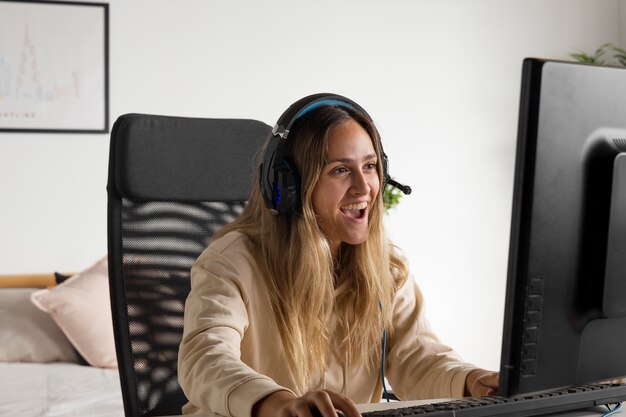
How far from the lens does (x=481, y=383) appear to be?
1.24 meters

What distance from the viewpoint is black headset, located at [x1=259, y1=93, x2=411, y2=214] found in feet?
4.54

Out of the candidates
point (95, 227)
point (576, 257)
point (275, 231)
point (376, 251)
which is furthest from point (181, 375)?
point (95, 227)

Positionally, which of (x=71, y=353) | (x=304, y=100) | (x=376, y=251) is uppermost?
(x=304, y=100)

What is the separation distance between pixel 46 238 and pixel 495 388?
2489mm

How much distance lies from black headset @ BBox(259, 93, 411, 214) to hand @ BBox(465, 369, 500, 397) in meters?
0.31

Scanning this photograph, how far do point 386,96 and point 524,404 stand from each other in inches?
112

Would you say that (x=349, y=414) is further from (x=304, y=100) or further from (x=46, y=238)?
(x=46, y=238)

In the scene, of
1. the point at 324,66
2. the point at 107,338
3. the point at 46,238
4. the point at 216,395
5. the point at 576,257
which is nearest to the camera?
the point at 576,257

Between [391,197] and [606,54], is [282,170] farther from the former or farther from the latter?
[606,54]

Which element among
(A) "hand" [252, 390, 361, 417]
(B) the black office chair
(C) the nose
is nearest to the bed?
(B) the black office chair

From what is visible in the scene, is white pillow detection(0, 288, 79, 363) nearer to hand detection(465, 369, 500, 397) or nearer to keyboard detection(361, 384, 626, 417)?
hand detection(465, 369, 500, 397)

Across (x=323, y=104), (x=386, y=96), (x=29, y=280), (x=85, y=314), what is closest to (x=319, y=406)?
(x=323, y=104)

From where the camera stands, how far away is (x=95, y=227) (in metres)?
3.37

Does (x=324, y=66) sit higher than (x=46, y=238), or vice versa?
(x=324, y=66)
